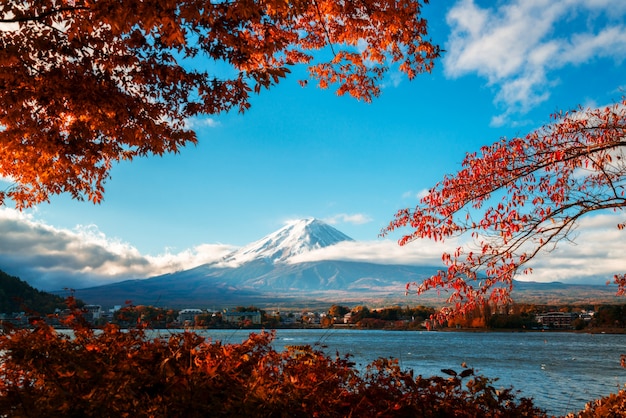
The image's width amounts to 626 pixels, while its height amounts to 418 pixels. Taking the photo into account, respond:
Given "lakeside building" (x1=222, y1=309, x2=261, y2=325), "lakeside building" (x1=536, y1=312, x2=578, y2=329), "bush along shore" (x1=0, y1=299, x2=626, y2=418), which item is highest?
"lakeside building" (x1=222, y1=309, x2=261, y2=325)

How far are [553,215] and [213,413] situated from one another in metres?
5.67

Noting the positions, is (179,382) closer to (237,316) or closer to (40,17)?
(237,316)

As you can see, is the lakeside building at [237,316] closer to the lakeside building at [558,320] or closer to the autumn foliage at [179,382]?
the autumn foliage at [179,382]

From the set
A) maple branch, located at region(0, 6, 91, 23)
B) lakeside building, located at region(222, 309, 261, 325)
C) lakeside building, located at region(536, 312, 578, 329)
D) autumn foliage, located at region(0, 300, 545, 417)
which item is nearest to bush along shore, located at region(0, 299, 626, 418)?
autumn foliage, located at region(0, 300, 545, 417)

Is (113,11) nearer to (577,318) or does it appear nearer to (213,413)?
(213,413)

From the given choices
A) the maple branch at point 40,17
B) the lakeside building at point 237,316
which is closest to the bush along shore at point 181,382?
the lakeside building at point 237,316

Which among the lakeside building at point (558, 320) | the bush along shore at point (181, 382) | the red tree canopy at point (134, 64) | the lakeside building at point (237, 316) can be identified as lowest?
the lakeside building at point (558, 320)

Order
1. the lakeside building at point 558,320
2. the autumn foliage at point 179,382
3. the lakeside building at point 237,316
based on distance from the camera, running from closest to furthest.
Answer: the autumn foliage at point 179,382 < the lakeside building at point 237,316 < the lakeside building at point 558,320

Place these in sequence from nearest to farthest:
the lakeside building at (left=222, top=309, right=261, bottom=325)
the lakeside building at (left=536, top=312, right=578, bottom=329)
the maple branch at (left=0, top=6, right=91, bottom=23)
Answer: the lakeside building at (left=222, top=309, right=261, bottom=325) → the maple branch at (left=0, top=6, right=91, bottom=23) → the lakeside building at (left=536, top=312, right=578, bottom=329)

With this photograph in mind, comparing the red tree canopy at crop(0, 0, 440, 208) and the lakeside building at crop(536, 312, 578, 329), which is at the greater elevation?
the red tree canopy at crop(0, 0, 440, 208)

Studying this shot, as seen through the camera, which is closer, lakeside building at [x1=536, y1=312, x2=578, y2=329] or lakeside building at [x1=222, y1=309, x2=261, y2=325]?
lakeside building at [x1=222, y1=309, x2=261, y2=325]

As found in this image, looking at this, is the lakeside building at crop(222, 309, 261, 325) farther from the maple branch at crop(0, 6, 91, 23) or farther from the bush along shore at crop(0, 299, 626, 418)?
the maple branch at crop(0, 6, 91, 23)

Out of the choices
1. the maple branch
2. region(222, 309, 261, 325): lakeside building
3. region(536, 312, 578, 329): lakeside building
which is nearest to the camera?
region(222, 309, 261, 325): lakeside building

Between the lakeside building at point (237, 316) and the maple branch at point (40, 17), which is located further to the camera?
the maple branch at point (40, 17)
